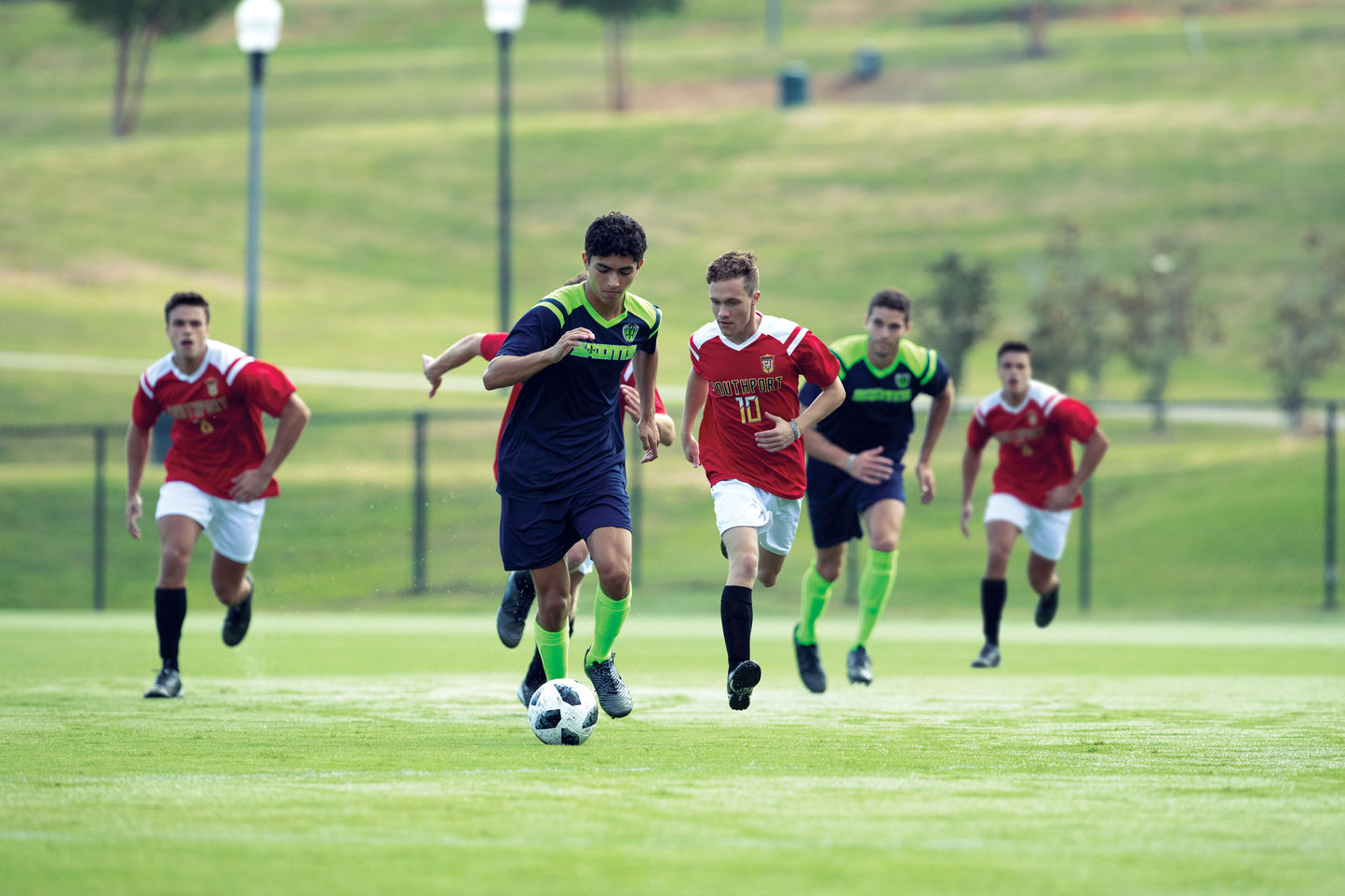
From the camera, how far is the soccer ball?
7230mm

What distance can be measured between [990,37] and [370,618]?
69.2 metres

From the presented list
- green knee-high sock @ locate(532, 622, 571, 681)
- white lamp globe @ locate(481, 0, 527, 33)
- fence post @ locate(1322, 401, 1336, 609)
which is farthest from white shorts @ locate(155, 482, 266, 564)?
fence post @ locate(1322, 401, 1336, 609)

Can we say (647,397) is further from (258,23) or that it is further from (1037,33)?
(1037,33)

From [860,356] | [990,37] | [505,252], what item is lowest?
[860,356]

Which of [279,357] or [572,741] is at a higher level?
[279,357]

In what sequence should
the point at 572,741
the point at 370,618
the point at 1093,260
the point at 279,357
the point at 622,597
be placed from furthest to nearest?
the point at 1093,260 < the point at 279,357 < the point at 370,618 < the point at 622,597 < the point at 572,741

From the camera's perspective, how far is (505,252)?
22.1 metres

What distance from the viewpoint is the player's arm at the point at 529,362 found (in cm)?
725

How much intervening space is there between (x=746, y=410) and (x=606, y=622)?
4.91 feet

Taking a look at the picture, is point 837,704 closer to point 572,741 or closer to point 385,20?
point 572,741

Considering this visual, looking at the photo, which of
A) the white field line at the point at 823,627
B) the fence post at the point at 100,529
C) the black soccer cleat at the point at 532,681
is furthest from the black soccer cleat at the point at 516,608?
the fence post at the point at 100,529

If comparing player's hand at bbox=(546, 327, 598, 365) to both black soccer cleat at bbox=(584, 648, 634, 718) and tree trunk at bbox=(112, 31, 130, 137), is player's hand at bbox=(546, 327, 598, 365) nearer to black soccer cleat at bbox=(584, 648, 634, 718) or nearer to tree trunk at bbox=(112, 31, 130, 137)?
black soccer cleat at bbox=(584, 648, 634, 718)

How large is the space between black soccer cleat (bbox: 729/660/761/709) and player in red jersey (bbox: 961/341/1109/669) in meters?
4.62

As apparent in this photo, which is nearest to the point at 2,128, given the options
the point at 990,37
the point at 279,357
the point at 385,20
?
the point at 385,20
